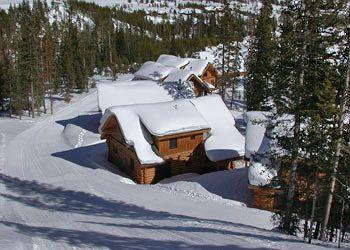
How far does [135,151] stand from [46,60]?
3974 cm

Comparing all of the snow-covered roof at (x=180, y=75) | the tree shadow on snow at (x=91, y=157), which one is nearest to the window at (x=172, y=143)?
the tree shadow on snow at (x=91, y=157)

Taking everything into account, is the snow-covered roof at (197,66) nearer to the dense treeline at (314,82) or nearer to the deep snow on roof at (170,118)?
the deep snow on roof at (170,118)

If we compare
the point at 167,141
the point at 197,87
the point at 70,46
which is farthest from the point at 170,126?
the point at 70,46

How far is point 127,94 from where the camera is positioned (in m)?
46.3

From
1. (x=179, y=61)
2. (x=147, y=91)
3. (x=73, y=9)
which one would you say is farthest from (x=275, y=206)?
(x=73, y=9)

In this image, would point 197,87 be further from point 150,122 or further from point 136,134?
point 136,134

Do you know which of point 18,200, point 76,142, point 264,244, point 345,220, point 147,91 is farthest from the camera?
→ point 147,91

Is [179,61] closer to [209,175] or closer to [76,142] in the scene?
[76,142]

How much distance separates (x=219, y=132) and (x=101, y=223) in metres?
16.5

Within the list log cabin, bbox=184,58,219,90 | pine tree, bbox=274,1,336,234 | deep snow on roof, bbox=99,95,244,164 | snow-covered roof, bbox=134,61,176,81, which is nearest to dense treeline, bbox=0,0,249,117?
log cabin, bbox=184,58,219,90

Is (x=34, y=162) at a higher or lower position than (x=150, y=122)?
lower

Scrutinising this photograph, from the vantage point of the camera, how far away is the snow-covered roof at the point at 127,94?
45.7 m

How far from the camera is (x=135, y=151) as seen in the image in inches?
1262

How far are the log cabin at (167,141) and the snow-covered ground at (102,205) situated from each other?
1565 millimetres
